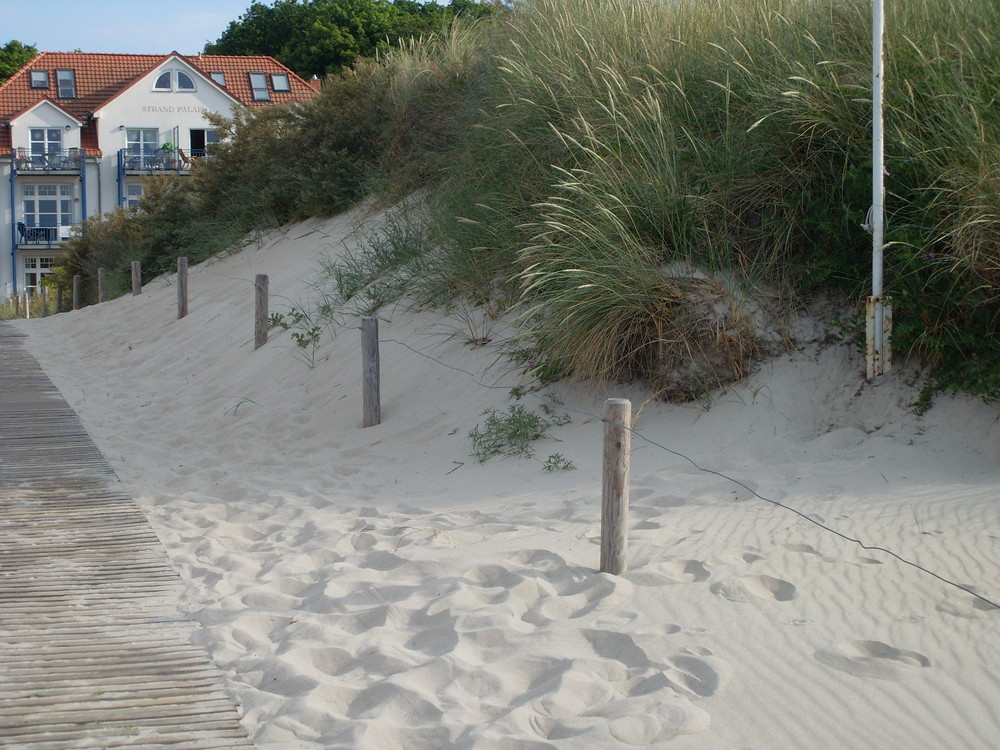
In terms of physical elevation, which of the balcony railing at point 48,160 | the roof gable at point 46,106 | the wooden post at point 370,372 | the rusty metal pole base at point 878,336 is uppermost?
the roof gable at point 46,106

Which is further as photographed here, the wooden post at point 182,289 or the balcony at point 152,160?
the balcony at point 152,160

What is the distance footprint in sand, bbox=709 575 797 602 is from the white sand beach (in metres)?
0.01

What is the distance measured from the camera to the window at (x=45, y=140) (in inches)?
1574

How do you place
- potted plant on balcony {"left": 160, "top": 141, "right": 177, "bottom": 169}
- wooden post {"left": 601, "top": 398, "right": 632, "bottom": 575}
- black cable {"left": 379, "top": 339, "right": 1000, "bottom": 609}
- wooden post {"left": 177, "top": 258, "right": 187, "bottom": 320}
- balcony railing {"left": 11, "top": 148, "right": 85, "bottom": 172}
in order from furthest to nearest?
1. balcony railing {"left": 11, "top": 148, "right": 85, "bottom": 172}
2. potted plant on balcony {"left": 160, "top": 141, "right": 177, "bottom": 169}
3. wooden post {"left": 177, "top": 258, "right": 187, "bottom": 320}
4. wooden post {"left": 601, "top": 398, "right": 632, "bottom": 575}
5. black cable {"left": 379, "top": 339, "right": 1000, "bottom": 609}

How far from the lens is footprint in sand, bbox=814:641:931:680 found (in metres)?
3.31

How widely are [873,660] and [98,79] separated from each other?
4581cm

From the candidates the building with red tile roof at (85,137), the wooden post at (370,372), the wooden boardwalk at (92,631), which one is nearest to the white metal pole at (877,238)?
the wooden post at (370,372)

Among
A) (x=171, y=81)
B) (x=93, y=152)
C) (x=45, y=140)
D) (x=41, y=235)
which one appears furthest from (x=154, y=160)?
(x=41, y=235)

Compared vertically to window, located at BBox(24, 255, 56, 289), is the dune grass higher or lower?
higher

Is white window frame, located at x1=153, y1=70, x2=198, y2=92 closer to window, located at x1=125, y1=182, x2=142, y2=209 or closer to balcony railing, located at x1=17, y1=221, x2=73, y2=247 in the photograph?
window, located at x1=125, y1=182, x2=142, y2=209

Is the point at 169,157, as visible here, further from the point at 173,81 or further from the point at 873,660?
the point at 873,660

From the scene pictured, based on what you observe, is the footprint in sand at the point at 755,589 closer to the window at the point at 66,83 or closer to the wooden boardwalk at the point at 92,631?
the wooden boardwalk at the point at 92,631

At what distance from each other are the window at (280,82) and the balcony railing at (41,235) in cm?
1085

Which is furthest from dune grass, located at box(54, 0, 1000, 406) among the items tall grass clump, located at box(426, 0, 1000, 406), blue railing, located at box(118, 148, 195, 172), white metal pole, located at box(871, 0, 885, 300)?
A: blue railing, located at box(118, 148, 195, 172)
